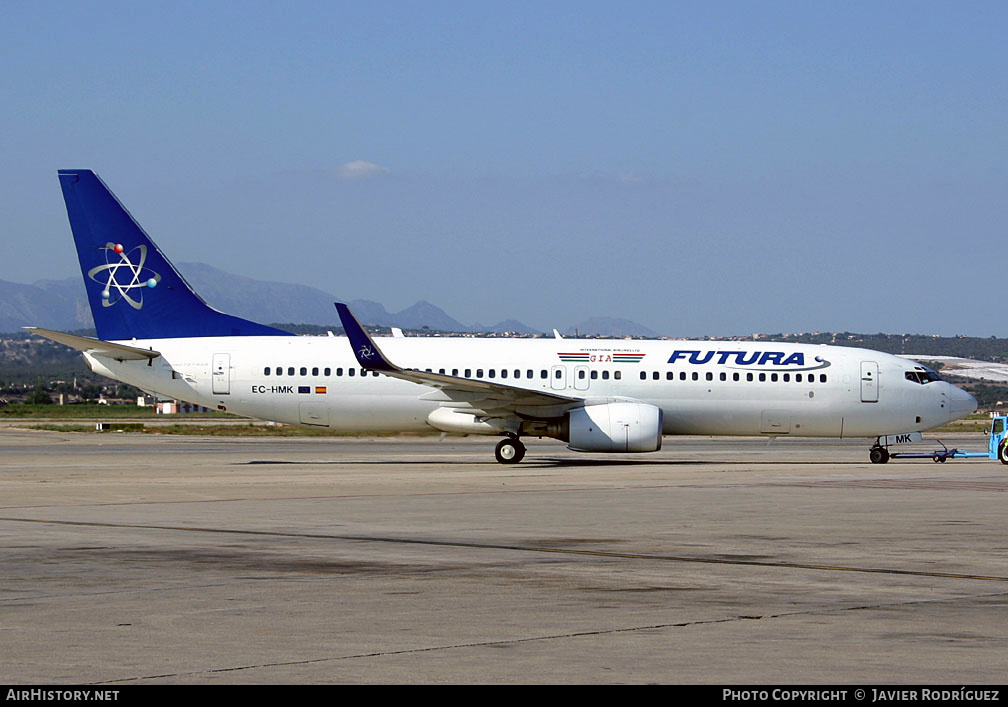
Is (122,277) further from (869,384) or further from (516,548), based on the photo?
(516,548)

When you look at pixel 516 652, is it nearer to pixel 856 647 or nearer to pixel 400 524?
pixel 856 647

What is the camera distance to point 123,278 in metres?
36.9

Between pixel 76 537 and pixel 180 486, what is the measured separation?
9493 mm

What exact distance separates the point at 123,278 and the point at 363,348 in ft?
29.7

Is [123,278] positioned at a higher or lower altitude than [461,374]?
higher

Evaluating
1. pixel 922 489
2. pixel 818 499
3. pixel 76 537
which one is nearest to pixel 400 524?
pixel 76 537

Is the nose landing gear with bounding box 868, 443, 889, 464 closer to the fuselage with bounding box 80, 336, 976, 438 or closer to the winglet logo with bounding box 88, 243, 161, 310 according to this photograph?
the fuselage with bounding box 80, 336, 976, 438

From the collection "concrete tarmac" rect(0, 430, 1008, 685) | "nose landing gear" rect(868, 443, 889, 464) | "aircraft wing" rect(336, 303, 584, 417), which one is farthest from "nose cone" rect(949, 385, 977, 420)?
"concrete tarmac" rect(0, 430, 1008, 685)

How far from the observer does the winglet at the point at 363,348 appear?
32.2 m

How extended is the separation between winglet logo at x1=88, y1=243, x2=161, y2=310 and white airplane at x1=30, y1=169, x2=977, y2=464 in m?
0.03

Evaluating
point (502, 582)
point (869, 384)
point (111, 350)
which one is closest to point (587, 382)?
point (869, 384)

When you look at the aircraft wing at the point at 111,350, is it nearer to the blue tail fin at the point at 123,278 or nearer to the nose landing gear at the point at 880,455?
the blue tail fin at the point at 123,278

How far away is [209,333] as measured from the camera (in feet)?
121

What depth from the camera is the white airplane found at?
35.5 m
